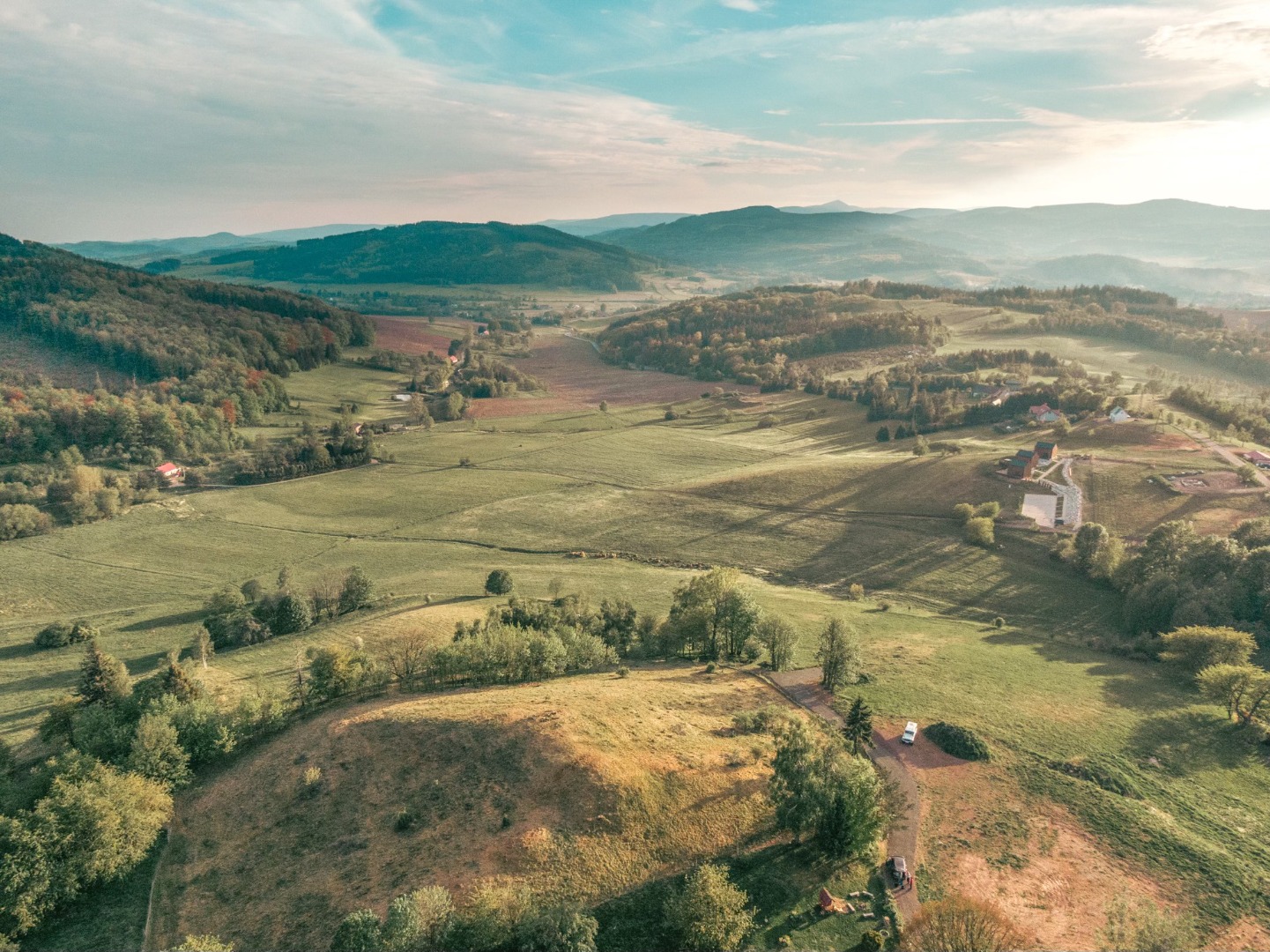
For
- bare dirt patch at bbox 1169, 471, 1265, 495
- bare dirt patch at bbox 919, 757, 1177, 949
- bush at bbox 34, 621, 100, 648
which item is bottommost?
bush at bbox 34, 621, 100, 648

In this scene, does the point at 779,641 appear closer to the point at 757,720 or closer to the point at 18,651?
the point at 757,720

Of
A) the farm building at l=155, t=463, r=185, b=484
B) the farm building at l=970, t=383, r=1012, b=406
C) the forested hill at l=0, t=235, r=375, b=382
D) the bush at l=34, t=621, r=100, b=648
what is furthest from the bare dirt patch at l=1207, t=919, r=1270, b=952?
the forested hill at l=0, t=235, r=375, b=382

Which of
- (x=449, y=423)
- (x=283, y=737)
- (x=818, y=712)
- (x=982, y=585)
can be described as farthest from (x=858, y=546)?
(x=449, y=423)

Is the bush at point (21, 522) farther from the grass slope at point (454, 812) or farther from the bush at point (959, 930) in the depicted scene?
the bush at point (959, 930)

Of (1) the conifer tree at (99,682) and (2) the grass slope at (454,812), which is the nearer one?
(2) the grass slope at (454,812)

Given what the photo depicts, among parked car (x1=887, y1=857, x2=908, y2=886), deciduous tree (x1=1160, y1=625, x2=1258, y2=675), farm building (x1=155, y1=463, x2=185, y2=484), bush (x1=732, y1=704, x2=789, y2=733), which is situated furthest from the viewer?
farm building (x1=155, y1=463, x2=185, y2=484)

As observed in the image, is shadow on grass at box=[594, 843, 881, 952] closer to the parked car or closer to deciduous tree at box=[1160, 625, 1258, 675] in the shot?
the parked car

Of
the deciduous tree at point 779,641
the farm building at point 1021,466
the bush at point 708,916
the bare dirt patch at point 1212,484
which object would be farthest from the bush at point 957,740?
the bare dirt patch at point 1212,484

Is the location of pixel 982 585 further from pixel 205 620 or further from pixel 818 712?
pixel 205 620
